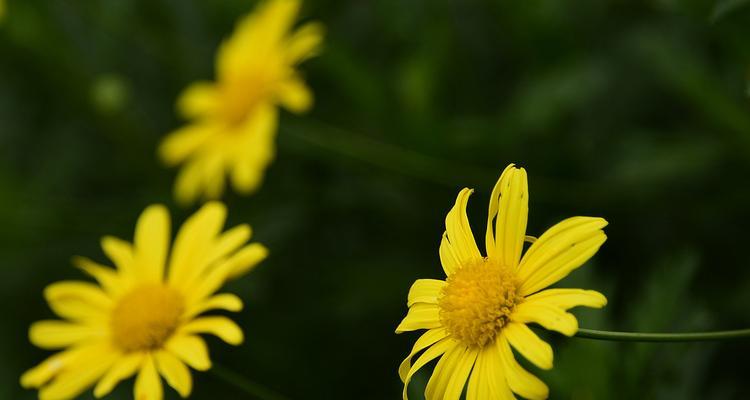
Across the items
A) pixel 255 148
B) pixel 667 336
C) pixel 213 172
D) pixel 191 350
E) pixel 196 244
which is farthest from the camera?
pixel 213 172

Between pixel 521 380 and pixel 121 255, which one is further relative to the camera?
pixel 121 255

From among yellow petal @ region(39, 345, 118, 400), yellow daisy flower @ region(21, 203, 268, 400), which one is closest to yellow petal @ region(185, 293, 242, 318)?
yellow daisy flower @ region(21, 203, 268, 400)

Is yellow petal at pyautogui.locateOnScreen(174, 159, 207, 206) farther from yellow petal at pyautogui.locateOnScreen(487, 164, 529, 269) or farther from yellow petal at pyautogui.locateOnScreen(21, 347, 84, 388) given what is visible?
yellow petal at pyautogui.locateOnScreen(487, 164, 529, 269)

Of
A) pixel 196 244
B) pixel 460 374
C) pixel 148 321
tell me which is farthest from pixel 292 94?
pixel 460 374

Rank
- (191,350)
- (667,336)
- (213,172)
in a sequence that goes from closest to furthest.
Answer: (667,336)
(191,350)
(213,172)

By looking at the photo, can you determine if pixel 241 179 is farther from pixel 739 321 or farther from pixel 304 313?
pixel 739 321

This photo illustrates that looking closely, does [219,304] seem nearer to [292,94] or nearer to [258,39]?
[292,94]
